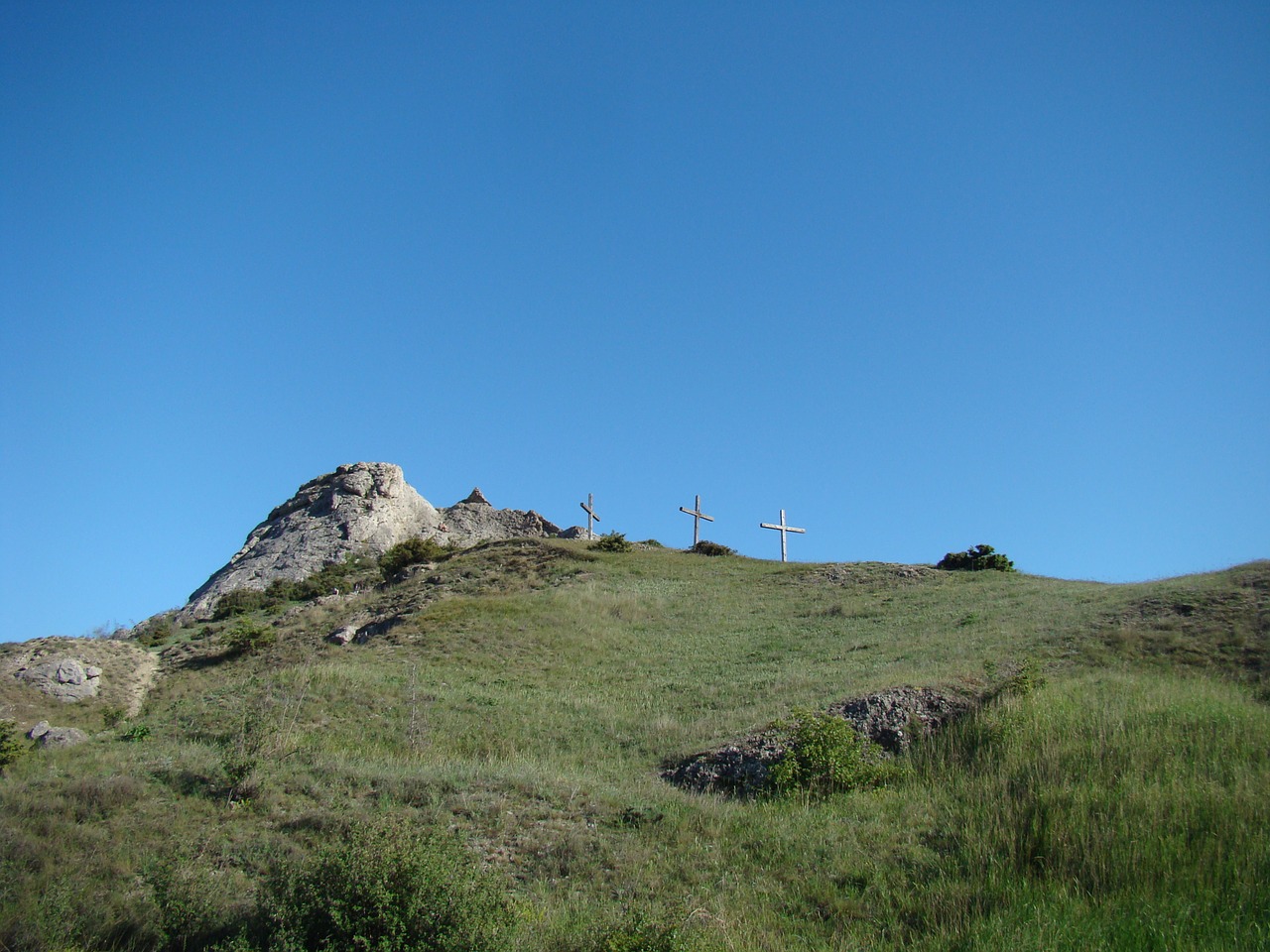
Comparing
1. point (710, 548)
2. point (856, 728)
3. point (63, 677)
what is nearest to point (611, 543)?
point (710, 548)

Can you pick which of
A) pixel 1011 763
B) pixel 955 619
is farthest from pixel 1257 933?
pixel 955 619

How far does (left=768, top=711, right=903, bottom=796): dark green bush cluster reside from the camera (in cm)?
1176

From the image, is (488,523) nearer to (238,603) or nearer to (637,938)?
(238,603)

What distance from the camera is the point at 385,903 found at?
7168 millimetres

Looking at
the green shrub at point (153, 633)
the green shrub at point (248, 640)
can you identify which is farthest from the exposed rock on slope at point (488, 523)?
the green shrub at point (248, 640)

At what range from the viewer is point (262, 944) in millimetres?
7688

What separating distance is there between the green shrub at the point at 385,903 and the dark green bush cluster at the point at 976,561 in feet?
119

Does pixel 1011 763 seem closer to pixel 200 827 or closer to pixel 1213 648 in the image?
pixel 1213 648

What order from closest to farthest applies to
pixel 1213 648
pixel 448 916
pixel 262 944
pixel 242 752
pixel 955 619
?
pixel 448 916 → pixel 262 944 → pixel 242 752 → pixel 1213 648 → pixel 955 619

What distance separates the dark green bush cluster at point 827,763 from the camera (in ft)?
38.6

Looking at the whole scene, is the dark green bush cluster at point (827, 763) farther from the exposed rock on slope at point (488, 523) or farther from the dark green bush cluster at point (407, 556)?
the exposed rock on slope at point (488, 523)

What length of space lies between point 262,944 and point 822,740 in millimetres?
7714

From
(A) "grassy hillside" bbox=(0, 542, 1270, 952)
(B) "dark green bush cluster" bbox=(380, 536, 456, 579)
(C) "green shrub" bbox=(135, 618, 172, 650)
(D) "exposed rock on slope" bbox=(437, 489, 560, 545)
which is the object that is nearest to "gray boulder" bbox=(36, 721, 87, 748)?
(A) "grassy hillside" bbox=(0, 542, 1270, 952)

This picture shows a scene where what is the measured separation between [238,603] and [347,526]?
38.8 ft
